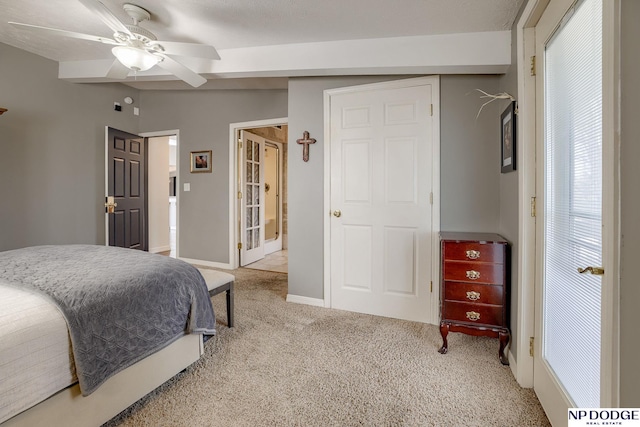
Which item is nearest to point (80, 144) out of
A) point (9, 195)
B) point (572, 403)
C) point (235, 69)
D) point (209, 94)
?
point (9, 195)

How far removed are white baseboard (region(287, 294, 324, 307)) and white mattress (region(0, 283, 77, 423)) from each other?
203 cm

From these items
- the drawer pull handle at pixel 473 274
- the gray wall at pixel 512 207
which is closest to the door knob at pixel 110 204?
the drawer pull handle at pixel 473 274

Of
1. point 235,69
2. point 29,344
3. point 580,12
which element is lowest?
point 29,344

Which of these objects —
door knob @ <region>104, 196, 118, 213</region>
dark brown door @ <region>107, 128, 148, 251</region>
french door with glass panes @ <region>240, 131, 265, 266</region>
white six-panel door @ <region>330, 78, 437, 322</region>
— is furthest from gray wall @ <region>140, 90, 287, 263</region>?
white six-panel door @ <region>330, 78, 437, 322</region>

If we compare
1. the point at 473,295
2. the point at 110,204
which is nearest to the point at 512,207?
the point at 473,295

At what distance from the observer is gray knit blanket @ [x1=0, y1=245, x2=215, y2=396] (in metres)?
1.28

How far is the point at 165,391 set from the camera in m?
1.69

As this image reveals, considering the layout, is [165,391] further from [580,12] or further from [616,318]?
[580,12]

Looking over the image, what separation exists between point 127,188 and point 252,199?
1779 mm

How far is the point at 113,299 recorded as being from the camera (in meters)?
1.42

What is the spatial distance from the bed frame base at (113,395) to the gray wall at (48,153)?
9.62 ft

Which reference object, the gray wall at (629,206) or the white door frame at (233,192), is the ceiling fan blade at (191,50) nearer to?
the gray wall at (629,206)

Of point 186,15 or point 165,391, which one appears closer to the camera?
point 165,391

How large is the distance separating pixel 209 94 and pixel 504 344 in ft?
14.9
